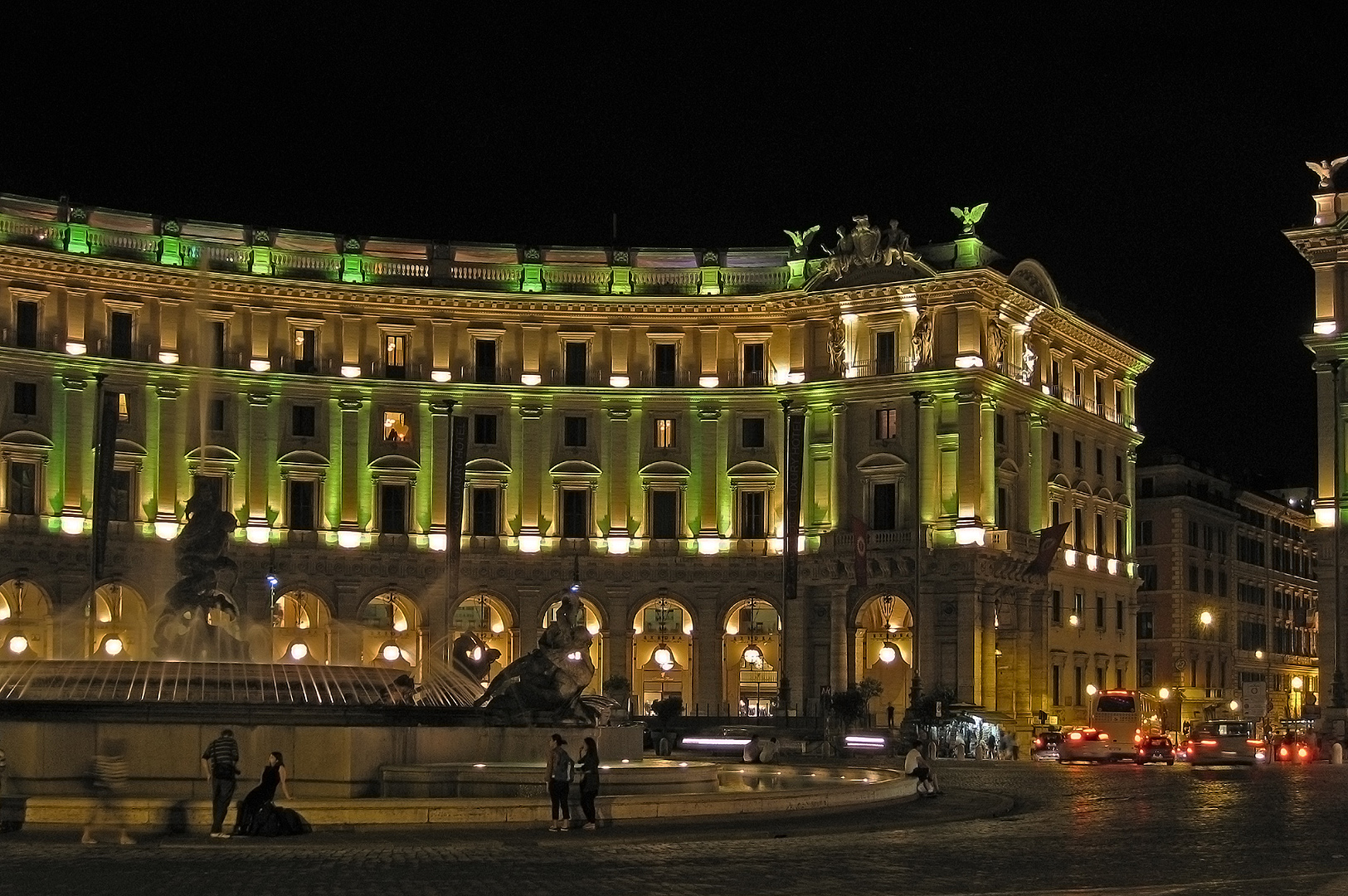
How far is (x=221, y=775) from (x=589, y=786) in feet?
16.0

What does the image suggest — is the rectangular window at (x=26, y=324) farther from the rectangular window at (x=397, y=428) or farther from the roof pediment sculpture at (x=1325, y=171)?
the roof pediment sculpture at (x=1325, y=171)

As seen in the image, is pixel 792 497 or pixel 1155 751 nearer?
pixel 1155 751

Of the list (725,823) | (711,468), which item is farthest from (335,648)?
(725,823)

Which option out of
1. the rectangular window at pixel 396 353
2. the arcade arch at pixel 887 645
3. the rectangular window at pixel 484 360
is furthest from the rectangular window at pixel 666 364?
the arcade arch at pixel 887 645

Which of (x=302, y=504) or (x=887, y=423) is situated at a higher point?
(x=887, y=423)

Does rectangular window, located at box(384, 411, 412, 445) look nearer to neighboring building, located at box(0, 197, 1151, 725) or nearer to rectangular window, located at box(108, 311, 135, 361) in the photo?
neighboring building, located at box(0, 197, 1151, 725)

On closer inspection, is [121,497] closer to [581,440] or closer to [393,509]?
[393,509]

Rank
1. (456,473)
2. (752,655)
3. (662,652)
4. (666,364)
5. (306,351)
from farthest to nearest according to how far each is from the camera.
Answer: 1. (752,655)
2. (662,652)
3. (666,364)
4. (306,351)
5. (456,473)

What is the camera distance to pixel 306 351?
80.9 meters

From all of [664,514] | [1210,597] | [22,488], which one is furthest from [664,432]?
[1210,597]

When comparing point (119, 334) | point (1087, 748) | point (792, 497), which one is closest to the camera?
point (1087, 748)

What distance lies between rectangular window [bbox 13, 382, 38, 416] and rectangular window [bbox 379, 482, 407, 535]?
13.0 metres

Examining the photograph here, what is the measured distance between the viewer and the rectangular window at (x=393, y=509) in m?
81.2

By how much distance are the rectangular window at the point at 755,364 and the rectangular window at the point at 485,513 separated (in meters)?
10.6
